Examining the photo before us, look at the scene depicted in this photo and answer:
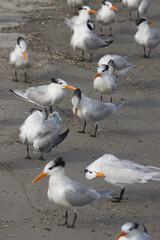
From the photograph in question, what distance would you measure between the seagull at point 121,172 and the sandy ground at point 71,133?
340 millimetres

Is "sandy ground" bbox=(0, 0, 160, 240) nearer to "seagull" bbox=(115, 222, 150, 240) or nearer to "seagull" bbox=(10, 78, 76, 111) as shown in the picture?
"seagull" bbox=(10, 78, 76, 111)

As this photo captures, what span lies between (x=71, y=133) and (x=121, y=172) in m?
2.01

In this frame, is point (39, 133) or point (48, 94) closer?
point (39, 133)

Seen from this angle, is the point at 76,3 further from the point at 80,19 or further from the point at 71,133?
the point at 71,133

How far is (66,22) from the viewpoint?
11.2 m

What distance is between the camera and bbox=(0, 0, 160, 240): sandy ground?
5.29 metres

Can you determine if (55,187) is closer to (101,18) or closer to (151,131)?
(151,131)

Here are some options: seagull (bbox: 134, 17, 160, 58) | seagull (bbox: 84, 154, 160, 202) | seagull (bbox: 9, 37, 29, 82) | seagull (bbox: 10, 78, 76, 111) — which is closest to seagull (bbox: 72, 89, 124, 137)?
seagull (bbox: 10, 78, 76, 111)

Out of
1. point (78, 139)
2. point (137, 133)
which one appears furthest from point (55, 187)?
point (137, 133)

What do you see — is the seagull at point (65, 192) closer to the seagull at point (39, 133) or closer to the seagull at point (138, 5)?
the seagull at point (39, 133)

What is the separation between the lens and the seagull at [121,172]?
17.8 feet

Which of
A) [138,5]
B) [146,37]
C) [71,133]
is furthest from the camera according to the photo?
[138,5]

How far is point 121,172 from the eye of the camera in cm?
549

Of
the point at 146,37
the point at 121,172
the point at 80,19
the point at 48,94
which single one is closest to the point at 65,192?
the point at 121,172
